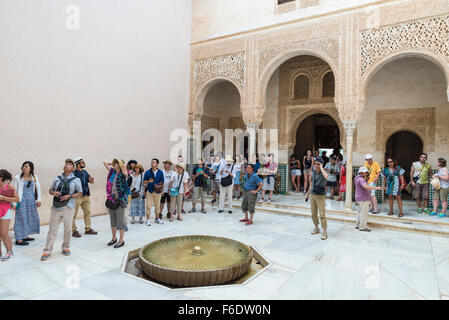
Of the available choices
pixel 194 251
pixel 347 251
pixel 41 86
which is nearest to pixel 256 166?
pixel 347 251

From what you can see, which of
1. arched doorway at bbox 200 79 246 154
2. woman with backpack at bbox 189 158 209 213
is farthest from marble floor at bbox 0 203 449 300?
arched doorway at bbox 200 79 246 154

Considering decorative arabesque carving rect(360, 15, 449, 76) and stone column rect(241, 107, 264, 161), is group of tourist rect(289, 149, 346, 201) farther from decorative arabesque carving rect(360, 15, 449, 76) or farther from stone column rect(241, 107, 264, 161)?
decorative arabesque carving rect(360, 15, 449, 76)

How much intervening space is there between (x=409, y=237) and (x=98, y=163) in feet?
19.8

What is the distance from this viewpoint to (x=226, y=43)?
8141 millimetres

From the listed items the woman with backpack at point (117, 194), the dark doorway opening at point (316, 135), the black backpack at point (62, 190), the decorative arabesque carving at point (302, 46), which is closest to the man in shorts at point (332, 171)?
the decorative arabesque carving at point (302, 46)

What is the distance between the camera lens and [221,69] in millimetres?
8203

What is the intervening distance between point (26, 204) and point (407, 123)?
27.6 feet

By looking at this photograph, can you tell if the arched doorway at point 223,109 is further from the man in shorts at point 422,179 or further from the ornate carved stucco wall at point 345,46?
the man in shorts at point 422,179

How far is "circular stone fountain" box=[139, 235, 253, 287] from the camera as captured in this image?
297cm

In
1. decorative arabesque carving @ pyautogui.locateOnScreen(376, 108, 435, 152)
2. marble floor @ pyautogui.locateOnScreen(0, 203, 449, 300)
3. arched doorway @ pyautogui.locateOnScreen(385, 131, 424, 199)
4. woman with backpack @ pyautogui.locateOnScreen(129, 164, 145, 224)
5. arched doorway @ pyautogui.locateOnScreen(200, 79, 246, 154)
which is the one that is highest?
arched doorway @ pyautogui.locateOnScreen(200, 79, 246, 154)

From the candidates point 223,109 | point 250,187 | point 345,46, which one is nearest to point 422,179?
point 345,46

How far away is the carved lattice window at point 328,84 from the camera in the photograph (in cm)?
868

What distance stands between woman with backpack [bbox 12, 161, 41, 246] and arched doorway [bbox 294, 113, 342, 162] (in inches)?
358

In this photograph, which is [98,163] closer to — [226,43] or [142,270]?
[142,270]
